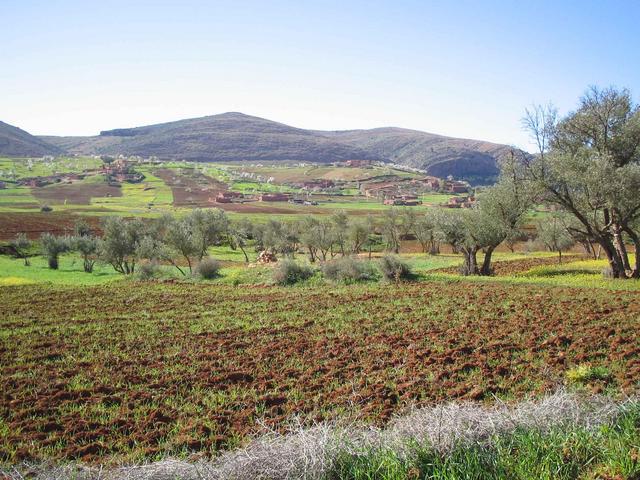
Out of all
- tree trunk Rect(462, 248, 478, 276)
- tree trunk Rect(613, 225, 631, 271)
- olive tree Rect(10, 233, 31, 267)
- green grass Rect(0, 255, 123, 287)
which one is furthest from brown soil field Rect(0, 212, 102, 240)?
tree trunk Rect(613, 225, 631, 271)

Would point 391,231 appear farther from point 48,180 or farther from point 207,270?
point 48,180

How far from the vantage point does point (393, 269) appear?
92.7 ft

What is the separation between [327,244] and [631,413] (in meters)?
54.3

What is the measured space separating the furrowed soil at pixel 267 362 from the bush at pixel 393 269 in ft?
21.8

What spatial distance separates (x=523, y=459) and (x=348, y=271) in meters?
23.4

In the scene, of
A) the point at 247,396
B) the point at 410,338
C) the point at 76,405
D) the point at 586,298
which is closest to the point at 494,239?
the point at 586,298

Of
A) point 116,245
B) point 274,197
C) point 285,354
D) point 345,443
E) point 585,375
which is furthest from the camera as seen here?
point 274,197

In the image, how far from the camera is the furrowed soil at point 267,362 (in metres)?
8.31

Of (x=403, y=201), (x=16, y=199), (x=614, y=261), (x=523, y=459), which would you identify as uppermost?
(x=403, y=201)

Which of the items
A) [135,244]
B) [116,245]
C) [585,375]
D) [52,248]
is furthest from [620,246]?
[52,248]

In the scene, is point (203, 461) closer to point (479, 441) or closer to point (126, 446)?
point (126, 446)

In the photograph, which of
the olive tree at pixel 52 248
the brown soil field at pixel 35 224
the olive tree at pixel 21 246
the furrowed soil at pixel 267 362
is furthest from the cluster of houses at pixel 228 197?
the furrowed soil at pixel 267 362

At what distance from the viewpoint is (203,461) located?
650cm

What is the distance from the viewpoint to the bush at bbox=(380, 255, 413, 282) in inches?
1106
